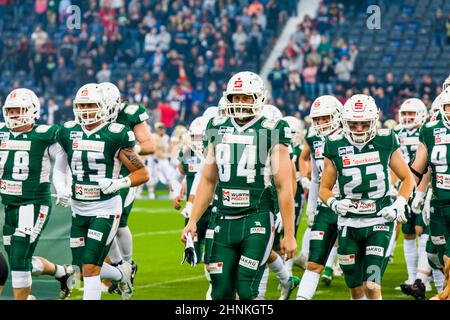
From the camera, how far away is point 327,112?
380 inches

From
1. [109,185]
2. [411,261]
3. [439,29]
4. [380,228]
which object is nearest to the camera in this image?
[380,228]

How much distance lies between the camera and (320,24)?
2731 cm

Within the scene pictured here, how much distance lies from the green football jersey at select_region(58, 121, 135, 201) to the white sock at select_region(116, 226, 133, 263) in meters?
1.96

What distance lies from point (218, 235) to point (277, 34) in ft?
70.8

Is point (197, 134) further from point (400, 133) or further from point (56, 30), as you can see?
point (56, 30)

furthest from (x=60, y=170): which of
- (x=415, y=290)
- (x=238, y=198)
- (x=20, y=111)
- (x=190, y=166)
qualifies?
(x=415, y=290)

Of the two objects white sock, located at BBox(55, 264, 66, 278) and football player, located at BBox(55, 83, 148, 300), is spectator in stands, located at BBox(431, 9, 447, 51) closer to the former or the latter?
Answer: white sock, located at BBox(55, 264, 66, 278)

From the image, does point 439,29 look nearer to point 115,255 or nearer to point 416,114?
point 416,114

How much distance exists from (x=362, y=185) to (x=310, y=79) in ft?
59.0

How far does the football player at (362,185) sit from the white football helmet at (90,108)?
1.93 metres

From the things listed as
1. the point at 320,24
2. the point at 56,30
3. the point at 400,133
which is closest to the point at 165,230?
the point at 400,133

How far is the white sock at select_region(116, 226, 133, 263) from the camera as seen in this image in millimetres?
10578

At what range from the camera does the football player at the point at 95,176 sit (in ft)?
27.9

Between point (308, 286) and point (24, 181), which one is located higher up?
point (24, 181)
